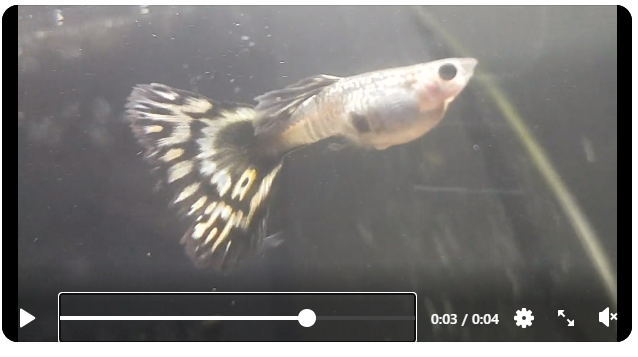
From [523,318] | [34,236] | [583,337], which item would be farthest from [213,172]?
[583,337]

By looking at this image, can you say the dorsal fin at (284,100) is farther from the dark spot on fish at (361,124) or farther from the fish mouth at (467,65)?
the fish mouth at (467,65)

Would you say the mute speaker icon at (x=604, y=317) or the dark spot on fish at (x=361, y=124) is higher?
the dark spot on fish at (x=361, y=124)

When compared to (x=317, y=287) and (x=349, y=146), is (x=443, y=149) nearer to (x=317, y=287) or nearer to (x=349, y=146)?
(x=349, y=146)

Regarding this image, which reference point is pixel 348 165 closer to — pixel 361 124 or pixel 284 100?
pixel 361 124

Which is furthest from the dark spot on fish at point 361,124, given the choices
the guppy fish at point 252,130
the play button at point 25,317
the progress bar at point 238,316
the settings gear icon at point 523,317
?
the play button at point 25,317

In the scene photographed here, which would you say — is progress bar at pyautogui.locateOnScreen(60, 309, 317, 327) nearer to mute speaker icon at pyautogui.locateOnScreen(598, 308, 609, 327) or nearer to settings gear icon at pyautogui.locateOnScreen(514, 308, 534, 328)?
settings gear icon at pyautogui.locateOnScreen(514, 308, 534, 328)

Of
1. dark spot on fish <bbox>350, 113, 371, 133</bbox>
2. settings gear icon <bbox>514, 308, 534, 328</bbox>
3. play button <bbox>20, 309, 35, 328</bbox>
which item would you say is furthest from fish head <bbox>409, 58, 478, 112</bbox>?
play button <bbox>20, 309, 35, 328</bbox>

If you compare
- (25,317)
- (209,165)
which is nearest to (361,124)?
(209,165)
